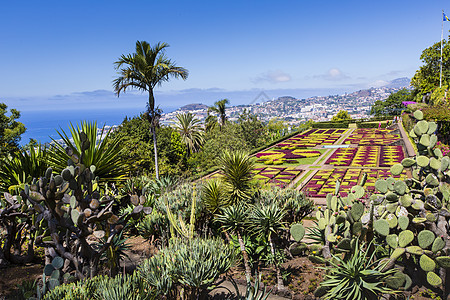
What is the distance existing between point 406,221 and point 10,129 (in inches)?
1344

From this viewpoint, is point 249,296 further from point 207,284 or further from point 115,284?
point 115,284

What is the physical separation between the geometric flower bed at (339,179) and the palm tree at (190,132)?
1667 centimetres

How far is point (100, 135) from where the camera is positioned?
30.3ft

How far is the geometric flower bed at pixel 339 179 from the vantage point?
1916 centimetres

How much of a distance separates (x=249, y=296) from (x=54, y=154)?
21.1 feet

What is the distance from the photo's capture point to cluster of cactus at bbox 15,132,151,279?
606cm

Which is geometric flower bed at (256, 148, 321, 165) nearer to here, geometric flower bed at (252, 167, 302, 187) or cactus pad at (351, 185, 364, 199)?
→ geometric flower bed at (252, 167, 302, 187)

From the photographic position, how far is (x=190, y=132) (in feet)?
122

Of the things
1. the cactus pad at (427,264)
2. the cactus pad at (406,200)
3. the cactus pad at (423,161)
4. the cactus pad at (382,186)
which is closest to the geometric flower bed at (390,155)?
the cactus pad at (423,161)

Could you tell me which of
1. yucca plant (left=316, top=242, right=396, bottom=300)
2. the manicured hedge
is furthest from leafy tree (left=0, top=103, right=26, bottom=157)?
the manicured hedge

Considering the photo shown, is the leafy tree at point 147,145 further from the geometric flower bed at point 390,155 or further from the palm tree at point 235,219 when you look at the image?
the geometric flower bed at point 390,155

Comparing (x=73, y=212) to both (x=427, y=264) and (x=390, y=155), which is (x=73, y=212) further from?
(x=390, y=155)

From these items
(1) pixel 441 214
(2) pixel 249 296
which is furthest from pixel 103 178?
(1) pixel 441 214

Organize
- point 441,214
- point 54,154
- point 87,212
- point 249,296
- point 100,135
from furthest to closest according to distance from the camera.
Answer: point 100,135, point 54,154, point 441,214, point 87,212, point 249,296
